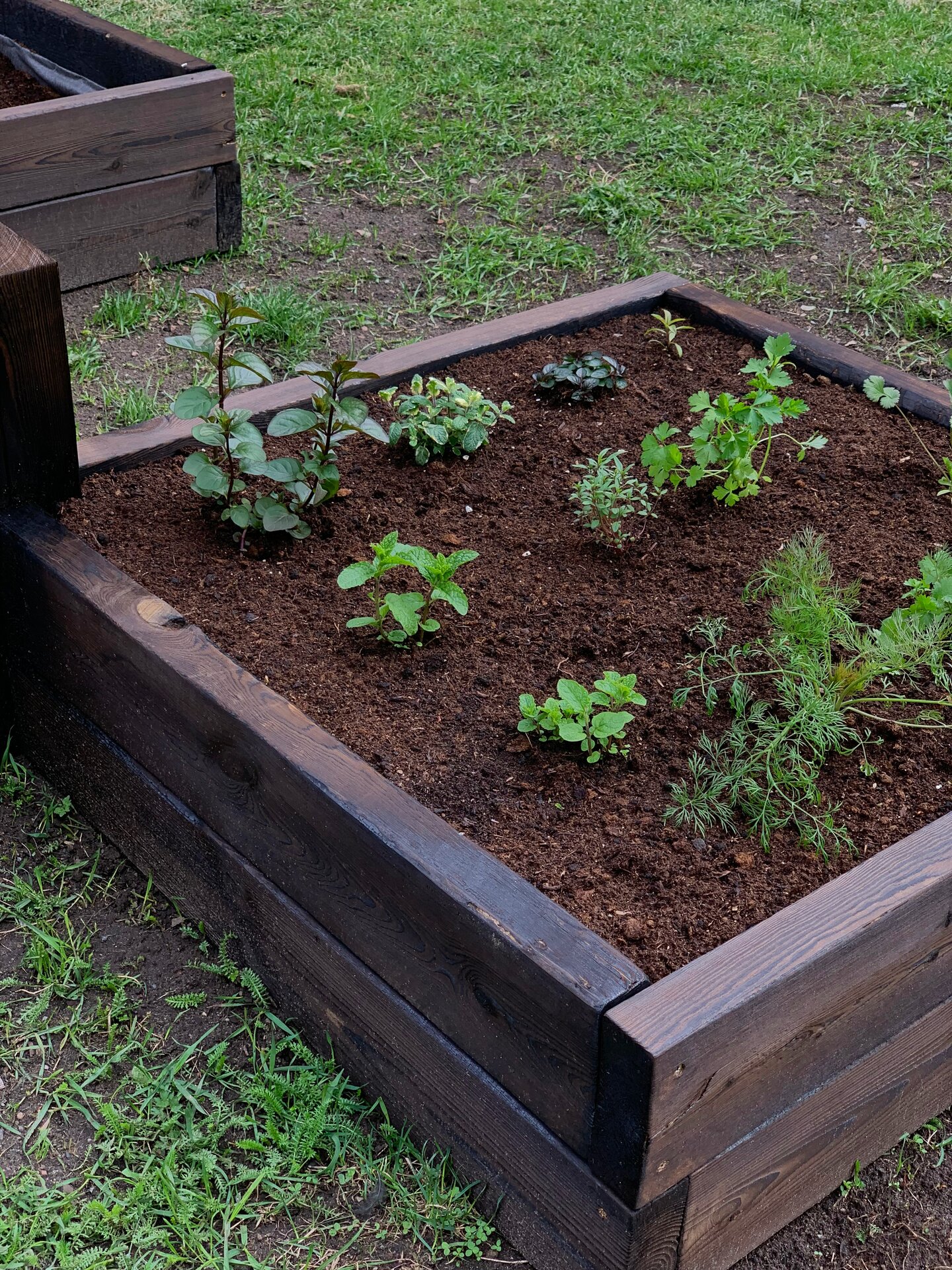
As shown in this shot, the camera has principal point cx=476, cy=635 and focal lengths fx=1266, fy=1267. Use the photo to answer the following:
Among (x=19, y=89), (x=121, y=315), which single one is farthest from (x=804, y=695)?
(x=19, y=89)

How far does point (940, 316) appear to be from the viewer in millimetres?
4359

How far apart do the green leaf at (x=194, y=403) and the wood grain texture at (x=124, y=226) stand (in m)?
2.16

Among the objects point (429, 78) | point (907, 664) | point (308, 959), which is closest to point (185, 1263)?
point (308, 959)

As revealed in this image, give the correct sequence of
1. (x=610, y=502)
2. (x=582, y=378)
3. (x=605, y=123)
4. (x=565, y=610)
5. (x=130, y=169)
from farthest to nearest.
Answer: (x=605, y=123) < (x=130, y=169) < (x=582, y=378) < (x=610, y=502) < (x=565, y=610)

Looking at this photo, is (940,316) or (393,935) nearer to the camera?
(393,935)

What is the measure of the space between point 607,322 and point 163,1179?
8.03 ft

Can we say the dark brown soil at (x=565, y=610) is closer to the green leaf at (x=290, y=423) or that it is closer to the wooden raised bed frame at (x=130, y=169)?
the green leaf at (x=290, y=423)

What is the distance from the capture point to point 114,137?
435 centimetres

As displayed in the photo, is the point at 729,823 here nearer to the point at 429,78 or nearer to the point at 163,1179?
the point at 163,1179

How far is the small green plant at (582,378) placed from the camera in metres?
3.08

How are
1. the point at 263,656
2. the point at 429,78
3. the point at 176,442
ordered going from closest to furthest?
the point at 263,656 → the point at 176,442 → the point at 429,78

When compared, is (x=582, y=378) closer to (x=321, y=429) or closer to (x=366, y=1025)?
(x=321, y=429)

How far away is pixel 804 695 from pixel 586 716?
0.36 metres

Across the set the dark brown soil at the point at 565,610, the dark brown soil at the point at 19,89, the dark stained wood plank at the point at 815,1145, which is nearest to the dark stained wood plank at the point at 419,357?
the dark brown soil at the point at 565,610
